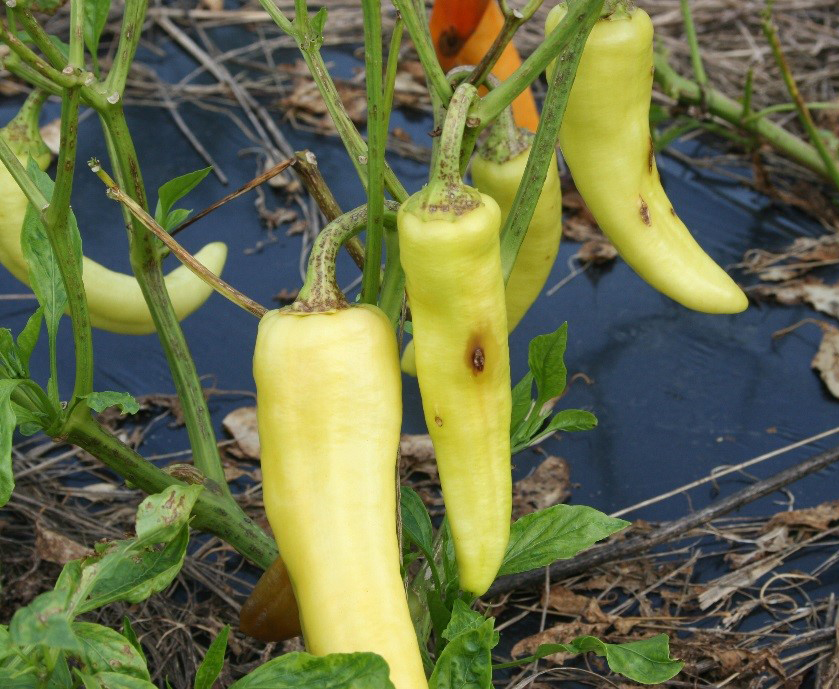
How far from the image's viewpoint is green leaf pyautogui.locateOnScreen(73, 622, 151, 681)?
0.74m

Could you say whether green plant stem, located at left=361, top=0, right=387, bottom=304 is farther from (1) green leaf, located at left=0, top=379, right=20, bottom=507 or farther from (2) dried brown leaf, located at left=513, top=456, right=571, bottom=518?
(2) dried brown leaf, located at left=513, top=456, right=571, bottom=518

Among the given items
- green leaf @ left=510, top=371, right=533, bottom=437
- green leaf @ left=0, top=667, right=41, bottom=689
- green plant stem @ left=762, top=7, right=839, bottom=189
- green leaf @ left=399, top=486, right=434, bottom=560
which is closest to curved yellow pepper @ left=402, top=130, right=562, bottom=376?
green leaf @ left=510, top=371, right=533, bottom=437

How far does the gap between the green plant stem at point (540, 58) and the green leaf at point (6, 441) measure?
1.45ft

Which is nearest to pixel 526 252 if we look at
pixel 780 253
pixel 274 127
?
pixel 780 253

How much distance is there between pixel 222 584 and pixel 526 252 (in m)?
0.60

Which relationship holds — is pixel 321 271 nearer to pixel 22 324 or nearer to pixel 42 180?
pixel 42 180

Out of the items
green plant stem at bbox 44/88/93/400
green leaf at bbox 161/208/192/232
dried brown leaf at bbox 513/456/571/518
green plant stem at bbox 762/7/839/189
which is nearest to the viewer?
green plant stem at bbox 44/88/93/400

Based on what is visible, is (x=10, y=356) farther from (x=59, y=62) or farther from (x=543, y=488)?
(x=543, y=488)

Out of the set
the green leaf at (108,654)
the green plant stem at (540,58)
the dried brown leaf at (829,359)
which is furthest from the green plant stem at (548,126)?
the dried brown leaf at (829,359)

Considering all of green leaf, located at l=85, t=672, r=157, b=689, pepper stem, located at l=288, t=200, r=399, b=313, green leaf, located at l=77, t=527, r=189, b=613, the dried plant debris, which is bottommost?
the dried plant debris

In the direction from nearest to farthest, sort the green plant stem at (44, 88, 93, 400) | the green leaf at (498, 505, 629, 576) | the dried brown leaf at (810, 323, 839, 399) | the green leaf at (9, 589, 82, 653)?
1. the green leaf at (9, 589, 82, 653)
2. the green plant stem at (44, 88, 93, 400)
3. the green leaf at (498, 505, 629, 576)
4. the dried brown leaf at (810, 323, 839, 399)

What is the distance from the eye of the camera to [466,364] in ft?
2.59

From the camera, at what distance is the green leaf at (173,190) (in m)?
0.98

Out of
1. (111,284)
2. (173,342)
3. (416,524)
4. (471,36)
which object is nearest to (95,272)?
(111,284)
